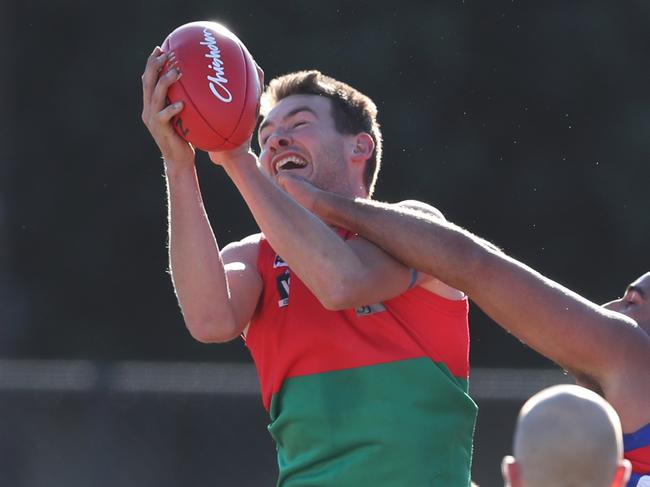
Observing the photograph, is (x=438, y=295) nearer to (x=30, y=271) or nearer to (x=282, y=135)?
(x=282, y=135)

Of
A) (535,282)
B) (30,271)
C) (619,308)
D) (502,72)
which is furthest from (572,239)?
(535,282)

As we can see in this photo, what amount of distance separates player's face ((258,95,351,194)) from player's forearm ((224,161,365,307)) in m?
0.50

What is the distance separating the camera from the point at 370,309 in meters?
3.64

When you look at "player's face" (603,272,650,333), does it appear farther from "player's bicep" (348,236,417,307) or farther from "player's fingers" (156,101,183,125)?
"player's fingers" (156,101,183,125)

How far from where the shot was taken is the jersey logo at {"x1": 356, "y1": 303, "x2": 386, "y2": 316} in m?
3.63

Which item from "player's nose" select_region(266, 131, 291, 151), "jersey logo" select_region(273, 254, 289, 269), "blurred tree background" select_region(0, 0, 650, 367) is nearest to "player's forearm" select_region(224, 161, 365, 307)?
"jersey logo" select_region(273, 254, 289, 269)

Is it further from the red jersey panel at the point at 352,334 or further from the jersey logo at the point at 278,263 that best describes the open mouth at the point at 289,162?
the red jersey panel at the point at 352,334

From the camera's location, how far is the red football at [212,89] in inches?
134

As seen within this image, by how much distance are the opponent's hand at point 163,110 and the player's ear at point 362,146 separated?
750 mm

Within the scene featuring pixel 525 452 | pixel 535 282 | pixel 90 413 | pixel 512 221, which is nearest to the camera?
pixel 525 452

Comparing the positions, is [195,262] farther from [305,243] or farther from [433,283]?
[433,283]

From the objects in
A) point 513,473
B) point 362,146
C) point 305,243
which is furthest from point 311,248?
point 513,473

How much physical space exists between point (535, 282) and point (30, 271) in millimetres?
9587

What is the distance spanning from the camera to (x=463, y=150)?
39.7ft
